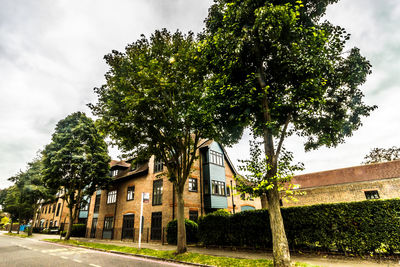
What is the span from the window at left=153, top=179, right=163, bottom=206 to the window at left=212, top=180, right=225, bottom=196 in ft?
19.2

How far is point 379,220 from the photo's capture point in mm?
9273

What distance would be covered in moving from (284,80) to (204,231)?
13.0m

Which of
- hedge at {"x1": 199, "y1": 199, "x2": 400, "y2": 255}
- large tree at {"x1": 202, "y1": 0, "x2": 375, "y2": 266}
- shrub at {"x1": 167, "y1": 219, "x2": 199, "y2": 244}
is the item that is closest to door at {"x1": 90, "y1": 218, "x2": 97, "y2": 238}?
shrub at {"x1": 167, "y1": 219, "x2": 199, "y2": 244}

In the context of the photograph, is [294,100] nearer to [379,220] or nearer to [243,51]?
[243,51]

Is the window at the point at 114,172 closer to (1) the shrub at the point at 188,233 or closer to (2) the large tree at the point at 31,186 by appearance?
(2) the large tree at the point at 31,186

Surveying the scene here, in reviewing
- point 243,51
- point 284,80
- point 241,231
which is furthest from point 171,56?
point 241,231

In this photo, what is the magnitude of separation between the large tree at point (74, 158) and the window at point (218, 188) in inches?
519

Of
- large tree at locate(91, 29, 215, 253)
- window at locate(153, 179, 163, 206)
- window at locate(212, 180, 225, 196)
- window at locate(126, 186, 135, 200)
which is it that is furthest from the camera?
window at locate(126, 186, 135, 200)

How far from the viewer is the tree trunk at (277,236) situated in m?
7.79

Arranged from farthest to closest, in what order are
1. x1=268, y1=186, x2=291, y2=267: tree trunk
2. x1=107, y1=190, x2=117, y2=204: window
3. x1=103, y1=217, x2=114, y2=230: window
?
x1=107, y1=190, x2=117, y2=204: window
x1=103, y1=217, x2=114, y2=230: window
x1=268, y1=186, x2=291, y2=267: tree trunk

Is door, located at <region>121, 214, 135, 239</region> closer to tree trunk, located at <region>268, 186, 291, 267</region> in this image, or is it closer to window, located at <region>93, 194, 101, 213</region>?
window, located at <region>93, 194, 101, 213</region>

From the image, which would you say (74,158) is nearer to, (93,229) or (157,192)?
(157,192)

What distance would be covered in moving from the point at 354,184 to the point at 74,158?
36160mm

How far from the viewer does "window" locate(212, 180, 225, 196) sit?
2251 cm
